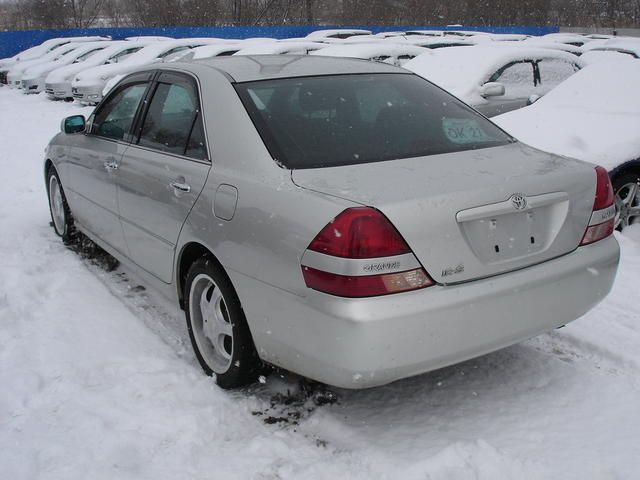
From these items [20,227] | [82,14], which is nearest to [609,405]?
[20,227]

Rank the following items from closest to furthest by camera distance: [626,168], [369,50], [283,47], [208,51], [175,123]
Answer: [175,123] → [626,168] → [369,50] → [208,51] → [283,47]

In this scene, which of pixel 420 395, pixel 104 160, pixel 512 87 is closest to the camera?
Answer: pixel 420 395

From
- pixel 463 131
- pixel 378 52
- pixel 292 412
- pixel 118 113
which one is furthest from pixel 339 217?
pixel 378 52

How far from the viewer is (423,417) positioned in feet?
10.2

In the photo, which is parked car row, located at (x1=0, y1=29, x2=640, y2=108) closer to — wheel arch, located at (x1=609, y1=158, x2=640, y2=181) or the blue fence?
wheel arch, located at (x1=609, y1=158, x2=640, y2=181)

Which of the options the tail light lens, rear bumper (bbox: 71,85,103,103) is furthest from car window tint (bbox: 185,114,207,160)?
rear bumper (bbox: 71,85,103,103)

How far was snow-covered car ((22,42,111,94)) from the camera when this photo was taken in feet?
71.1

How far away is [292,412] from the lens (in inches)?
126

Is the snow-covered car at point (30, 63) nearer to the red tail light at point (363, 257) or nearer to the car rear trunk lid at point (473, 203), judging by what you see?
the car rear trunk lid at point (473, 203)

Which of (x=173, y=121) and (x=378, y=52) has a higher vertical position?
(x=378, y=52)

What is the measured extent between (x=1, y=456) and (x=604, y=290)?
2.78 metres

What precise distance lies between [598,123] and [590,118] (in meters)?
0.15

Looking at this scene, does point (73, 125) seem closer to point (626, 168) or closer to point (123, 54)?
point (626, 168)

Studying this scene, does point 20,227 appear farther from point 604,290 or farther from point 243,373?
point 604,290
